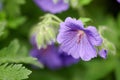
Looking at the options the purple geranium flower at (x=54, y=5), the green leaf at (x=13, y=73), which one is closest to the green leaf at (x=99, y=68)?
the purple geranium flower at (x=54, y=5)

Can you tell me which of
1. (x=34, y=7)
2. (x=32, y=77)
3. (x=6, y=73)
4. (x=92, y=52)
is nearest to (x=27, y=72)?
(x=6, y=73)

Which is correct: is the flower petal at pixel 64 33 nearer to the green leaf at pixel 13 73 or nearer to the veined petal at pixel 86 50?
the veined petal at pixel 86 50

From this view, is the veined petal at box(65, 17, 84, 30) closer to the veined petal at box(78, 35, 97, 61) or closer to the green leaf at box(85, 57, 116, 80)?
the veined petal at box(78, 35, 97, 61)

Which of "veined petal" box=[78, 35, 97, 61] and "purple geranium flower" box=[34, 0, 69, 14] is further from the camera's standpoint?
"purple geranium flower" box=[34, 0, 69, 14]

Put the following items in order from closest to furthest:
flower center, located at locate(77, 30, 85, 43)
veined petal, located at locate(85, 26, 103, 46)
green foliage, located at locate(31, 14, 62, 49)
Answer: veined petal, located at locate(85, 26, 103, 46)
flower center, located at locate(77, 30, 85, 43)
green foliage, located at locate(31, 14, 62, 49)

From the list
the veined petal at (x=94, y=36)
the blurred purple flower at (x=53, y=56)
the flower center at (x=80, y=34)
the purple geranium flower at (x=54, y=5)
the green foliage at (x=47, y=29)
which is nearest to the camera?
the veined petal at (x=94, y=36)

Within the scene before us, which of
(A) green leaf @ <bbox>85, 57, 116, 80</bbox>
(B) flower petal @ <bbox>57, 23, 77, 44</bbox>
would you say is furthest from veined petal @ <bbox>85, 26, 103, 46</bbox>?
(A) green leaf @ <bbox>85, 57, 116, 80</bbox>
